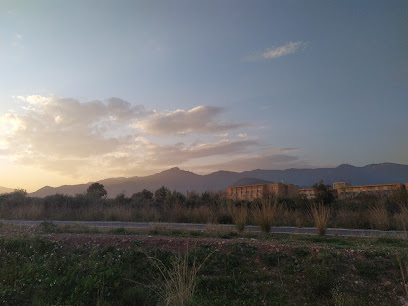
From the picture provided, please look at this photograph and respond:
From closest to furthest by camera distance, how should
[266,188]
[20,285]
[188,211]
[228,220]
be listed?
[20,285] → [228,220] → [188,211] → [266,188]

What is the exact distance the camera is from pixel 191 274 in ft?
19.7

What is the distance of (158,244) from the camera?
854 centimetres

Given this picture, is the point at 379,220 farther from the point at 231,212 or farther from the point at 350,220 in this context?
the point at 231,212

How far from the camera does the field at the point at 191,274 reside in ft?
19.0

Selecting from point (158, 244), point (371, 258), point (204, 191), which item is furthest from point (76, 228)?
point (204, 191)

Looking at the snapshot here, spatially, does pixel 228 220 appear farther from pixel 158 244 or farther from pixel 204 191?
pixel 204 191

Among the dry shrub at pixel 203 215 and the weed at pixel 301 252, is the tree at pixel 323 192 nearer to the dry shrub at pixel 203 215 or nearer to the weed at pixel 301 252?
the dry shrub at pixel 203 215

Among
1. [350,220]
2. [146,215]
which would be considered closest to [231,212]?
[146,215]

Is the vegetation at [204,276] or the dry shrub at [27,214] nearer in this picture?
the vegetation at [204,276]

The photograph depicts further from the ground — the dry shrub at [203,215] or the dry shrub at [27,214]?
the dry shrub at [27,214]

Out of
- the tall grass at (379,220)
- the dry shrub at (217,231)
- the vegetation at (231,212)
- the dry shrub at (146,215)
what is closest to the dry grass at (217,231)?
the dry shrub at (217,231)

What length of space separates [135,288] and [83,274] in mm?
1291

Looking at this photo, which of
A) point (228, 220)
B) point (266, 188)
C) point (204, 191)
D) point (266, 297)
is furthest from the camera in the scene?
point (266, 188)

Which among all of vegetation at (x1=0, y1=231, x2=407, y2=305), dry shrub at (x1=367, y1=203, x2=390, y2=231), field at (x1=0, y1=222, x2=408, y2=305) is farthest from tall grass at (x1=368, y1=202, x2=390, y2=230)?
field at (x1=0, y1=222, x2=408, y2=305)
